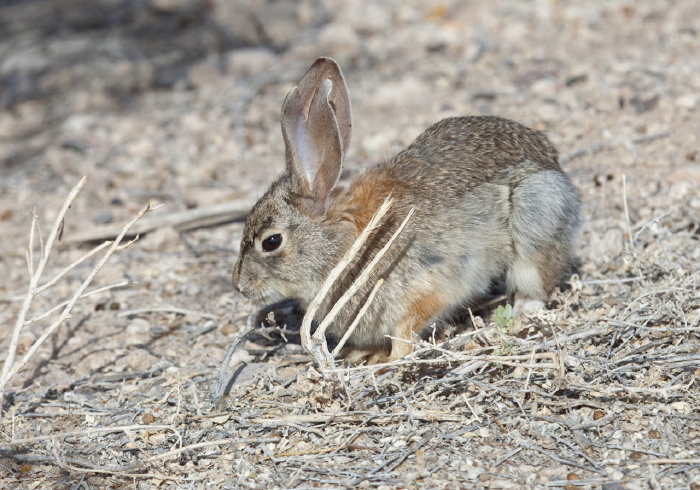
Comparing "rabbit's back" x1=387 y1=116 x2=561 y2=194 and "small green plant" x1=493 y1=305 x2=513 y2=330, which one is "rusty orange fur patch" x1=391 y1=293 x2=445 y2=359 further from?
"rabbit's back" x1=387 y1=116 x2=561 y2=194

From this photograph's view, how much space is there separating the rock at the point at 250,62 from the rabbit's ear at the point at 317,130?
4.93 m

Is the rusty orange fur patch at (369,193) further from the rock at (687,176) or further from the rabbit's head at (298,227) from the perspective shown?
the rock at (687,176)

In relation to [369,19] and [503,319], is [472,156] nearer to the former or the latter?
[503,319]

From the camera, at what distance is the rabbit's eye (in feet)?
15.8

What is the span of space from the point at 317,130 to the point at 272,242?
2.45 ft

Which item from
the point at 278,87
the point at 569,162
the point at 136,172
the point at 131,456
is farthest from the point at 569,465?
the point at 278,87

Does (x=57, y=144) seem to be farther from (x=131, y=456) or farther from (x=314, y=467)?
(x=314, y=467)

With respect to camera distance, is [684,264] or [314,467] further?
[684,264]

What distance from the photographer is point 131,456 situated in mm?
4117

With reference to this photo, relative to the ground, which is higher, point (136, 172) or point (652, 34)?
point (652, 34)

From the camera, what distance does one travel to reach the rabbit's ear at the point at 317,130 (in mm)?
4504

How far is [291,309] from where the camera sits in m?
5.67

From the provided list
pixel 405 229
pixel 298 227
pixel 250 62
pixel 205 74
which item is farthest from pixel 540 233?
pixel 205 74

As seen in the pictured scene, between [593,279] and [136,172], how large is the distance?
4.87 metres
